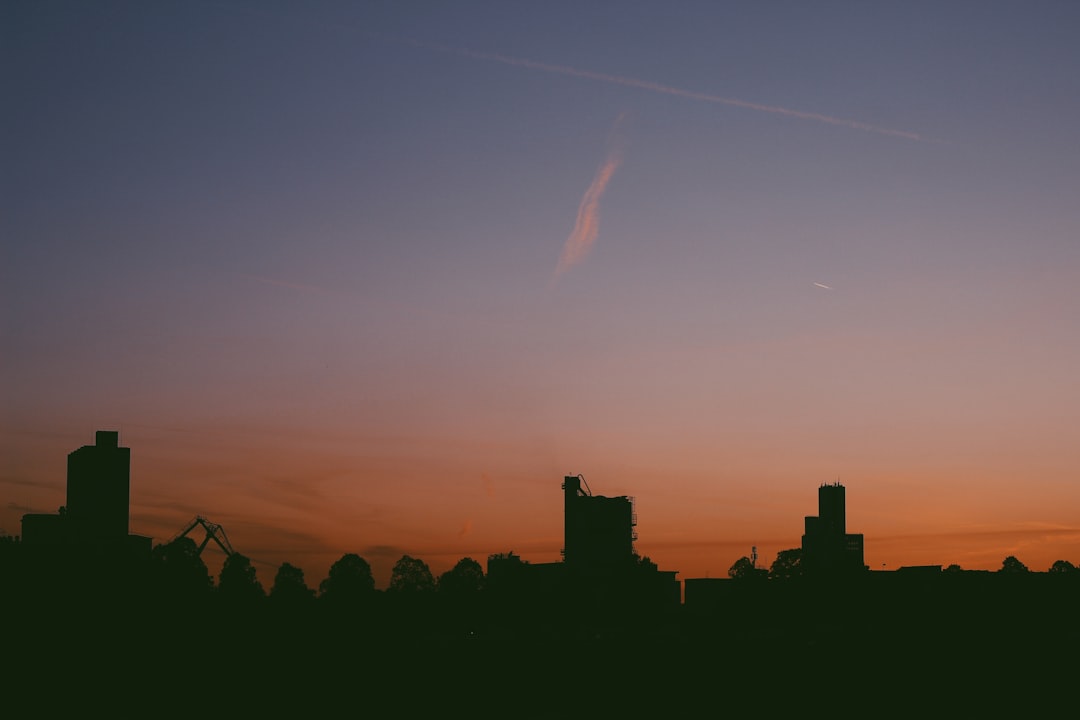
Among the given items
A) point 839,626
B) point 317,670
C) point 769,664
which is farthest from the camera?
point 839,626

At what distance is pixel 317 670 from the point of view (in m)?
144

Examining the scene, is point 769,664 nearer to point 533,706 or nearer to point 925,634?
point 925,634

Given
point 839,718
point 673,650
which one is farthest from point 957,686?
point 673,650

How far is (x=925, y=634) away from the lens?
545 ft

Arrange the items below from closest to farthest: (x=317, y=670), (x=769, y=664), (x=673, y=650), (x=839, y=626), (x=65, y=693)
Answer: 1. (x=65, y=693)
2. (x=317, y=670)
3. (x=769, y=664)
4. (x=673, y=650)
5. (x=839, y=626)

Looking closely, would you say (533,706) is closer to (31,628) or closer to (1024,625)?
(31,628)

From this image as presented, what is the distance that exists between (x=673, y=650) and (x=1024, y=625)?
52.0 m

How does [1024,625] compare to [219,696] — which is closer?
[219,696]

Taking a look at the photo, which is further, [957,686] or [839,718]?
[957,686]

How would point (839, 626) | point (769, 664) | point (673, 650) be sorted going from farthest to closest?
1. point (839, 626)
2. point (673, 650)
3. point (769, 664)

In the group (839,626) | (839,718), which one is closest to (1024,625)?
(839,626)

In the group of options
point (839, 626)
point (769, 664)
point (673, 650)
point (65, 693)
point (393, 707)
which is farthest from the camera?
point (839, 626)

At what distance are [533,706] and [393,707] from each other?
644 inches

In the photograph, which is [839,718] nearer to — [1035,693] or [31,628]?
[1035,693]
